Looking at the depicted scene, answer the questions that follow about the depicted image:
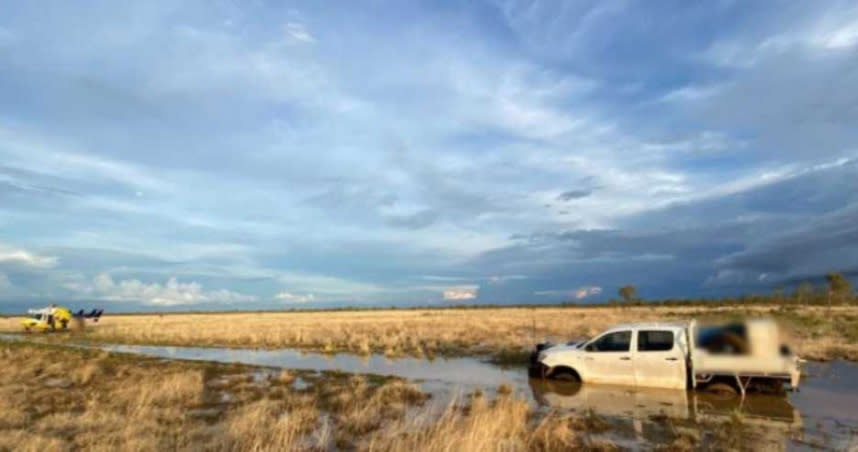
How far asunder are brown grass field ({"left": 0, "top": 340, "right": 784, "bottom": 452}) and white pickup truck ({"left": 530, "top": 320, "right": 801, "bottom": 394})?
1.50 metres

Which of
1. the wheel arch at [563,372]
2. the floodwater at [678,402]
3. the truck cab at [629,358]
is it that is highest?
the truck cab at [629,358]

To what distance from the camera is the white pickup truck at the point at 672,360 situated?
33.2ft

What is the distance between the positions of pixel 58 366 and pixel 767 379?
2556cm

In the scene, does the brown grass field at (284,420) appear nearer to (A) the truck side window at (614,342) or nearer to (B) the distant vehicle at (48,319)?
(A) the truck side window at (614,342)

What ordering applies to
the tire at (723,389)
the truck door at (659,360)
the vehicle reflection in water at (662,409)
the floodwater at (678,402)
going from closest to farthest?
1. the floodwater at (678,402)
2. the vehicle reflection in water at (662,409)
3. the tire at (723,389)
4. the truck door at (659,360)

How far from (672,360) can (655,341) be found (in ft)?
2.02

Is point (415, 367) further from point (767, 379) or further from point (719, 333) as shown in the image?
point (719, 333)

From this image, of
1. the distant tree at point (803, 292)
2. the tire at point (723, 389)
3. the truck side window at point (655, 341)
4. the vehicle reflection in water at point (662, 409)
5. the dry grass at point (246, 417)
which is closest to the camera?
the dry grass at point (246, 417)

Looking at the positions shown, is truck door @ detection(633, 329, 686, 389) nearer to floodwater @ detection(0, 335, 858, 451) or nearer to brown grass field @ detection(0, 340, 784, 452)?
floodwater @ detection(0, 335, 858, 451)

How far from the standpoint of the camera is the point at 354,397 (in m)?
A: 14.3

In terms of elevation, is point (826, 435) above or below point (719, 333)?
below

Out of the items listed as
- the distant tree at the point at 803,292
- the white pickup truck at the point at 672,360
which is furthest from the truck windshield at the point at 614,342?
the distant tree at the point at 803,292

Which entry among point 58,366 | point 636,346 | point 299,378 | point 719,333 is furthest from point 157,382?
point 719,333

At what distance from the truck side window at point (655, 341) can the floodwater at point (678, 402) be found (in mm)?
1141
